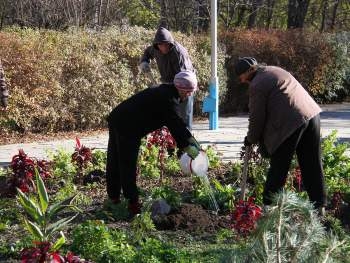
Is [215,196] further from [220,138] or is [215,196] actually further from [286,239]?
[220,138]

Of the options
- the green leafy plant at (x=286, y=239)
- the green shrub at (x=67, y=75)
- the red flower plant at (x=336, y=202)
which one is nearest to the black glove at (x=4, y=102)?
the green shrub at (x=67, y=75)

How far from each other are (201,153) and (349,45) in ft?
47.2

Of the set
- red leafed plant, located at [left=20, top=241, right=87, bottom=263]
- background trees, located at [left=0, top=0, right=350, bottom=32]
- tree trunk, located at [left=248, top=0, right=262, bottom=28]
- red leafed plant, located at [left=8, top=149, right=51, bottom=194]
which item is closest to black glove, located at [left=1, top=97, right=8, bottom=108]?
red leafed plant, located at [left=8, top=149, right=51, bottom=194]

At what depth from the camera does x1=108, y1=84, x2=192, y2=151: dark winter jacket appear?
6000 mm

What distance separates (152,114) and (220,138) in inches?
239

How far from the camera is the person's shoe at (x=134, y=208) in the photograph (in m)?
6.24

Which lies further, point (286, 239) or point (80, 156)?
point (80, 156)

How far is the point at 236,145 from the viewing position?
440 inches

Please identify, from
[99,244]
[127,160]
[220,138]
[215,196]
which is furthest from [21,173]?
[220,138]

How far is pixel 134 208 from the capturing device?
628 cm

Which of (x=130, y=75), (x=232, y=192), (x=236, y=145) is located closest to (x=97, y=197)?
(x=232, y=192)

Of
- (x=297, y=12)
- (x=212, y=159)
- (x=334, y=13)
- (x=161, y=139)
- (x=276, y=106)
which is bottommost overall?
(x=212, y=159)

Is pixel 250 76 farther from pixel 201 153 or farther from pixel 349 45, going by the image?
pixel 349 45

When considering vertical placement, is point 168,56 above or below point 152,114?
above
